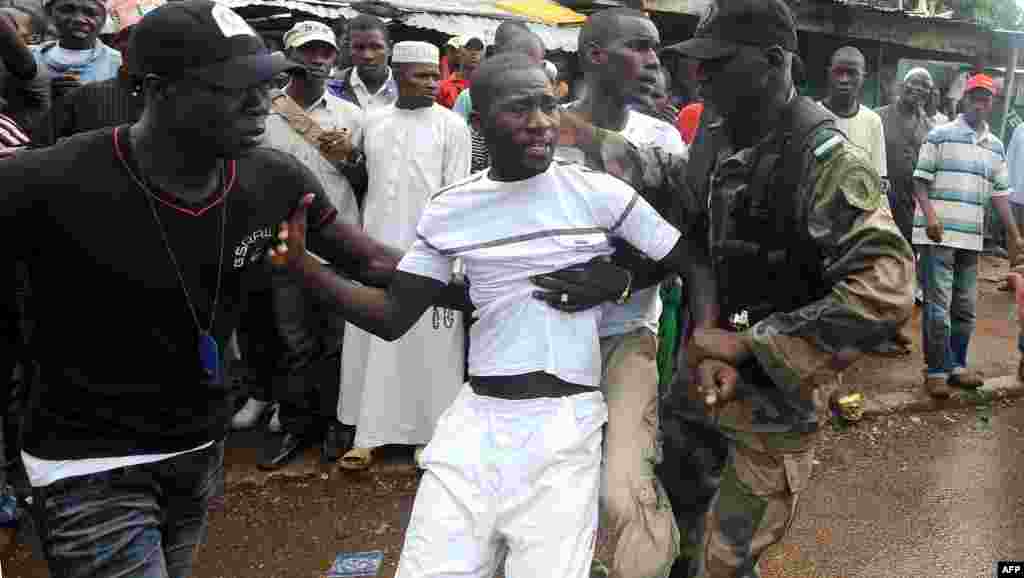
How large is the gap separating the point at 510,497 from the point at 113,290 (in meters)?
1.12

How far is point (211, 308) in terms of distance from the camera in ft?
7.63

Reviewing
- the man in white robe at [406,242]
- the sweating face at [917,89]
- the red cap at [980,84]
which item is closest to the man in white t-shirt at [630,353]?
the man in white robe at [406,242]

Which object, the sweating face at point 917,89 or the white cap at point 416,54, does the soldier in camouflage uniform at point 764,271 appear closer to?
the white cap at point 416,54

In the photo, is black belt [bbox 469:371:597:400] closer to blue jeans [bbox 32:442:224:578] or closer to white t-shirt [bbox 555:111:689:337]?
white t-shirt [bbox 555:111:689:337]

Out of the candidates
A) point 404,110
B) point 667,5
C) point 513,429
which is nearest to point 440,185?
point 404,110

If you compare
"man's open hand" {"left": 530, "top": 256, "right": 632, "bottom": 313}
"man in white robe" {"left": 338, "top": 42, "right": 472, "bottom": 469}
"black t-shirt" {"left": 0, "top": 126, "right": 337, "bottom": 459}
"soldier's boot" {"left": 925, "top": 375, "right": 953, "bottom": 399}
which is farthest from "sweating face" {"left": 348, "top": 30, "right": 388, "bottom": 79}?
"soldier's boot" {"left": 925, "top": 375, "right": 953, "bottom": 399}

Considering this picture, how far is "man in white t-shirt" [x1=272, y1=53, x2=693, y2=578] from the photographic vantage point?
2.51 meters

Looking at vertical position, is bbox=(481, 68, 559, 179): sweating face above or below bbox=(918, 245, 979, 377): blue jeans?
above

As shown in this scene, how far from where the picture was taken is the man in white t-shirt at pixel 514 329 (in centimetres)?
251

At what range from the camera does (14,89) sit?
4445 mm

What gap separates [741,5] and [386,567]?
2.68 metres

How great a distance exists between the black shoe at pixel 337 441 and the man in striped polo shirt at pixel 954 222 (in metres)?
3.96

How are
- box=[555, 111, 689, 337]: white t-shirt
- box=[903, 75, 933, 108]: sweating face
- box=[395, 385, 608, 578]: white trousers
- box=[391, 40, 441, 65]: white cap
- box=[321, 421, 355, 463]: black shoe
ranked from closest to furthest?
1. box=[395, 385, 608, 578]: white trousers
2. box=[555, 111, 689, 337]: white t-shirt
3. box=[391, 40, 441, 65]: white cap
4. box=[321, 421, 355, 463]: black shoe
5. box=[903, 75, 933, 108]: sweating face

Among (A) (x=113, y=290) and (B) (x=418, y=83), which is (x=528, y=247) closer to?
(A) (x=113, y=290)
